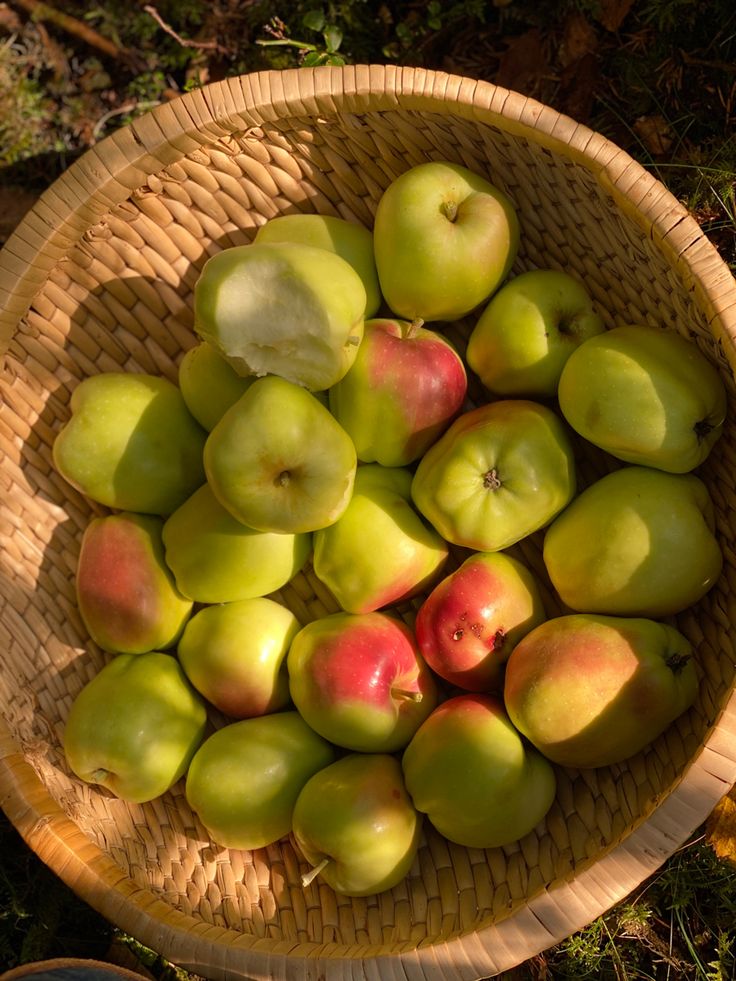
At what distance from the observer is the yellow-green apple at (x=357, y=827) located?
5.37 feet

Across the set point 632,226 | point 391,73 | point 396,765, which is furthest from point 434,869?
point 391,73

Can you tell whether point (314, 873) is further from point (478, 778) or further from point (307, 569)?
point (307, 569)

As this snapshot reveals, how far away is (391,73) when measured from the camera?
1.66 metres

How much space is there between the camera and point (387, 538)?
1.76 m

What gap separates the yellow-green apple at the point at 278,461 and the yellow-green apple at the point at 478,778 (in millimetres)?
461

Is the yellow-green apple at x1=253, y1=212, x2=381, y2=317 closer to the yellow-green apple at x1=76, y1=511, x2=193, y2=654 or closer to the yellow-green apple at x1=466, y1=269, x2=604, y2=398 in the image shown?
the yellow-green apple at x1=466, y1=269, x2=604, y2=398

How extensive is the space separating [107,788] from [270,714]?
1.20 ft

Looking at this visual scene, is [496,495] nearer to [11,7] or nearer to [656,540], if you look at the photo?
[656,540]

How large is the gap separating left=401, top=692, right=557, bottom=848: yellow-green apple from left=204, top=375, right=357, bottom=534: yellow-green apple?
0.46 m

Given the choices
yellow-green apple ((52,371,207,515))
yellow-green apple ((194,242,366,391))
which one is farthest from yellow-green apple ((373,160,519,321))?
yellow-green apple ((52,371,207,515))

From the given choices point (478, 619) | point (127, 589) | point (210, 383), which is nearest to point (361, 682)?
point (478, 619)

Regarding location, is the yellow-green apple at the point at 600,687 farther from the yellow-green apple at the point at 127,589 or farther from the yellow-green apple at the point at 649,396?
the yellow-green apple at the point at 127,589

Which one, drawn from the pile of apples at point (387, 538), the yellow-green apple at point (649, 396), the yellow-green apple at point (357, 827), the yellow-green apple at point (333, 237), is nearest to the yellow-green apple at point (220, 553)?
the pile of apples at point (387, 538)

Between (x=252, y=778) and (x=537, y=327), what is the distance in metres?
1.03
